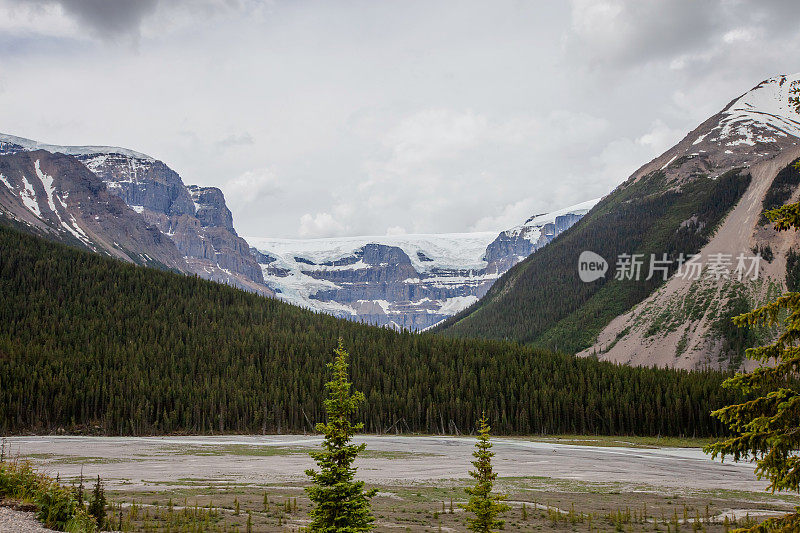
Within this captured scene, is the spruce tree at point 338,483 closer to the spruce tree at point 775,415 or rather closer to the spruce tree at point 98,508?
the spruce tree at point 98,508

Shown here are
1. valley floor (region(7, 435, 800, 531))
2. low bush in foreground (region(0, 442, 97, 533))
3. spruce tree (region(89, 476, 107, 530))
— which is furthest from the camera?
valley floor (region(7, 435, 800, 531))

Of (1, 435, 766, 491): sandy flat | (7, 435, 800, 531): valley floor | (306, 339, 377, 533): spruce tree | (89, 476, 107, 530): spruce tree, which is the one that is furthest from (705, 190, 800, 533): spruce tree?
(1, 435, 766, 491): sandy flat

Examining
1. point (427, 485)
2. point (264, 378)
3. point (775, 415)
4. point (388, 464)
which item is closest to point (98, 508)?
point (775, 415)

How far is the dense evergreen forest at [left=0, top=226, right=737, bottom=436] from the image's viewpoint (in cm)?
12169

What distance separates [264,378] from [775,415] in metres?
137

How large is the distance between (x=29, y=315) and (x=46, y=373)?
1788 inches

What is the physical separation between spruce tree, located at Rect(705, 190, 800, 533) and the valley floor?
64.8 feet

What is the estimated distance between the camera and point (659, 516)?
3728cm

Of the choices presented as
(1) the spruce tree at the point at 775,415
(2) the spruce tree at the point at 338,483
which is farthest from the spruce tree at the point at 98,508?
(1) the spruce tree at the point at 775,415

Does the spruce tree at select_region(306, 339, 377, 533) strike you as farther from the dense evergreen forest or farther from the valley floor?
the dense evergreen forest

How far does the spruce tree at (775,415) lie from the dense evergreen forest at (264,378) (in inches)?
4564

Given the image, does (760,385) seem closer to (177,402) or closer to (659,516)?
(659,516)

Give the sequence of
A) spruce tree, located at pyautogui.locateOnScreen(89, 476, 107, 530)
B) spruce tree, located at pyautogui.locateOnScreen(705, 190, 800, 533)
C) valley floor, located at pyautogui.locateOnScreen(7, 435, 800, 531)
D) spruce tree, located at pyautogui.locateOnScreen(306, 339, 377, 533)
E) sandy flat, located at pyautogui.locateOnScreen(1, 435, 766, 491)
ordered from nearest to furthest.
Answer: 1. spruce tree, located at pyautogui.locateOnScreen(705, 190, 800, 533)
2. spruce tree, located at pyautogui.locateOnScreen(306, 339, 377, 533)
3. spruce tree, located at pyautogui.locateOnScreen(89, 476, 107, 530)
4. valley floor, located at pyautogui.locateOnScreen(7, 435, 800, 531)
5. sandy flat, located at pyautogui.locateOnScreen(1, 435, 766, 491)

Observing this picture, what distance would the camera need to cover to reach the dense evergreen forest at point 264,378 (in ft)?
399
